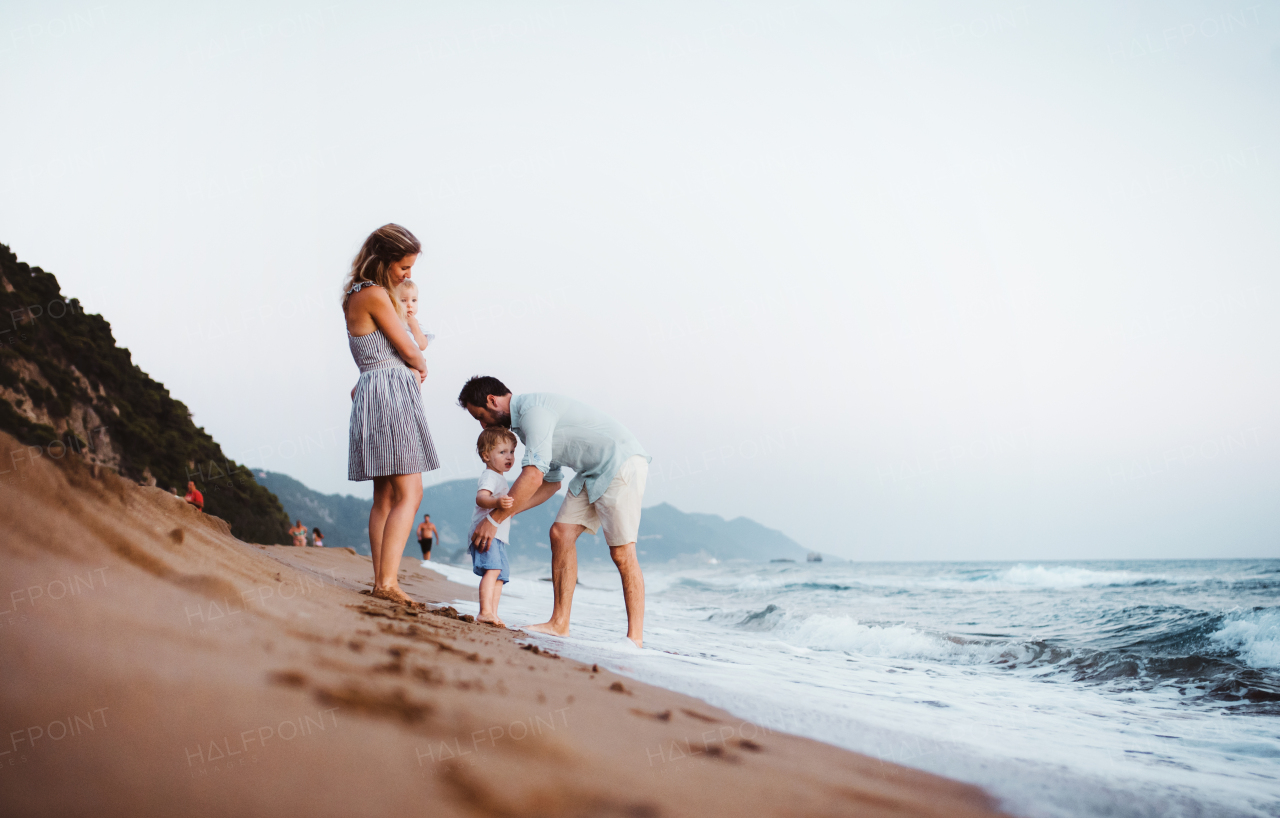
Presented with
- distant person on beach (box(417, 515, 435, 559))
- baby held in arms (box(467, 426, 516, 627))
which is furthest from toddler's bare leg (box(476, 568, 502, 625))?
distant person on beach (box(417, 515, 435, 559))

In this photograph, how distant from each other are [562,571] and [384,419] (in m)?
1.44

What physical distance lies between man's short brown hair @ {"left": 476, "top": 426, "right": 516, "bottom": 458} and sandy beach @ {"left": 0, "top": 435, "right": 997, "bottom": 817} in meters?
2.12

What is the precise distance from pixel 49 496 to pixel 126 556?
0.22 m

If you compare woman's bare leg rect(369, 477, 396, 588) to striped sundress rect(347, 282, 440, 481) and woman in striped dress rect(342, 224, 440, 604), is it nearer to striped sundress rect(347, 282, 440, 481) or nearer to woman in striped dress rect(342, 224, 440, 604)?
woman in striped dress rect(342, 224, 440, 604)

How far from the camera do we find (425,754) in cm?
129

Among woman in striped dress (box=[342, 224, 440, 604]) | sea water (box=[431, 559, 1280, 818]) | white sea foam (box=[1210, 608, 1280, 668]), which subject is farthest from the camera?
white sea foam (box=[1210, 608, 1280, 668])

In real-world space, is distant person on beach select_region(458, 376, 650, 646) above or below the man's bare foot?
above

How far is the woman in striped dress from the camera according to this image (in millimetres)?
3244

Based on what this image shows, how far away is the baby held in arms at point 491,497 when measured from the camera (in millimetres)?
4051

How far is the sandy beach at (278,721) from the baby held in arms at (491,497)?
1988 millimetres

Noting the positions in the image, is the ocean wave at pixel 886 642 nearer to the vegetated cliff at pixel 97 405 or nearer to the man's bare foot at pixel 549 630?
the man's bare foot at pixel 549 630

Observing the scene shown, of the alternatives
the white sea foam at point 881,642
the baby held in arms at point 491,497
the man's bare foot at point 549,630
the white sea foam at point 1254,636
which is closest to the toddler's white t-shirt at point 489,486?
the baby held in arms at point 491,497

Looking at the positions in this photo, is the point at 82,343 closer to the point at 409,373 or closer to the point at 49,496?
the point at 409,373

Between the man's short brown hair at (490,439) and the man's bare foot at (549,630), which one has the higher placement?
the man's short brown hair at (490,439)
